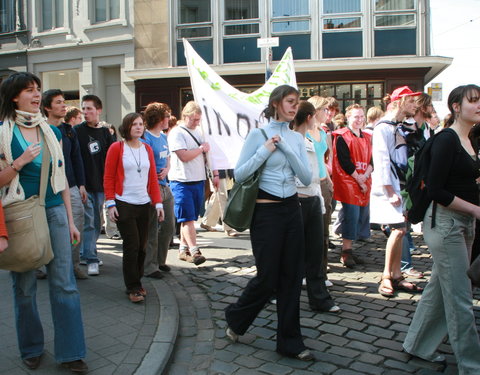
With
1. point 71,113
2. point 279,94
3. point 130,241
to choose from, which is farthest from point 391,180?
point 71,113

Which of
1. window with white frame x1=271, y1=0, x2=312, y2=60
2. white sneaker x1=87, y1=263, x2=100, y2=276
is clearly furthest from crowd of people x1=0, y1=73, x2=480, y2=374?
window with white frame x1=271, y1=0, x2=312, y2=60

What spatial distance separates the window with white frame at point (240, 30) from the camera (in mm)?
18731

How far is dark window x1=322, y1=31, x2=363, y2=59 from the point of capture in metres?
18.0

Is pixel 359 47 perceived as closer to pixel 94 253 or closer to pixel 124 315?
pixel 94 253

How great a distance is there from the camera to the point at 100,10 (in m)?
19.8

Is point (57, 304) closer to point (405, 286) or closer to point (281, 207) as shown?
point (281, 207)

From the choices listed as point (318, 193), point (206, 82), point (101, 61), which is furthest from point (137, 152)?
point (101, 61)

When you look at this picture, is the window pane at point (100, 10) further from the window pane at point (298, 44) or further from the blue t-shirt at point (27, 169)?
the blue t-shirt at point (27, 169)

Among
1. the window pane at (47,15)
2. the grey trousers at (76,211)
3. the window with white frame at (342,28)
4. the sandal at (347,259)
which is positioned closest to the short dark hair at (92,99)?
the grey trousers at (76,211)

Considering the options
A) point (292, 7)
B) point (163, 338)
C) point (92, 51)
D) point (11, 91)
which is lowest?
point (163, 338)

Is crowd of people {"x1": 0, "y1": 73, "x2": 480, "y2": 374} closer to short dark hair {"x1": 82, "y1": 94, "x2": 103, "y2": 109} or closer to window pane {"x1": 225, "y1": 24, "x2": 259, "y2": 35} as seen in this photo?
short dark hair {"x1": 82, "y1": 94, "x2": 103, "y2": 109}

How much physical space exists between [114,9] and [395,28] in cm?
1078

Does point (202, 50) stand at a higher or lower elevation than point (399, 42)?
higher

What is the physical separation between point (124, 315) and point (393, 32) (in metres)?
16.2
